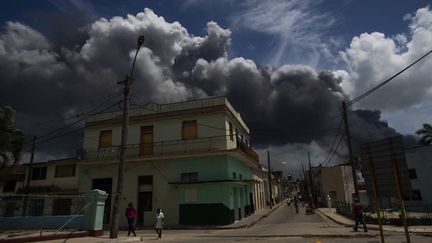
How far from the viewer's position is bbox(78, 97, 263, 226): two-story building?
23.8m

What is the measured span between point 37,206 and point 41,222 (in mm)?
1027

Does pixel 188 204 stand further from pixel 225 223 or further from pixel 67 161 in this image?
pixel 67 161

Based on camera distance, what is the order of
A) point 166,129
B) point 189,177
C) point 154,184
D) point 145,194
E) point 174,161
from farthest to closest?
point 166,129
point 145,194
point 154,184
point 174,161
point 189,177

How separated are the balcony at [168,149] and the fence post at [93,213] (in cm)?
856

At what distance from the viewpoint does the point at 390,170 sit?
760 centimetres

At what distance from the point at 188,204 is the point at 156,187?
291 cm

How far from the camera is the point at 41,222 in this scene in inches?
667

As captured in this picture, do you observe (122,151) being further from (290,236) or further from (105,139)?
(105,139)

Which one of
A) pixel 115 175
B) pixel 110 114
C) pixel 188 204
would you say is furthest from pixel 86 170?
pixel 188 204

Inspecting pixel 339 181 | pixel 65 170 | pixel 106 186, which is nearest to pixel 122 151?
pixel 106 186

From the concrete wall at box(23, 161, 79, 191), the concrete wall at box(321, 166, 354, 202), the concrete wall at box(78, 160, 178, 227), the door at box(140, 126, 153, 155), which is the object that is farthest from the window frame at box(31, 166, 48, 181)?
the concrete wall at box(321, 166, 354, 202)

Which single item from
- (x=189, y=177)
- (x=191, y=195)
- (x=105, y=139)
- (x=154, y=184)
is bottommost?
(x=191, y=195)

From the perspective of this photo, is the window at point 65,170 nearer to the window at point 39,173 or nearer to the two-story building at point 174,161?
the window at point 39,173

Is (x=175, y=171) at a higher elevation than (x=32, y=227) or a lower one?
higher
